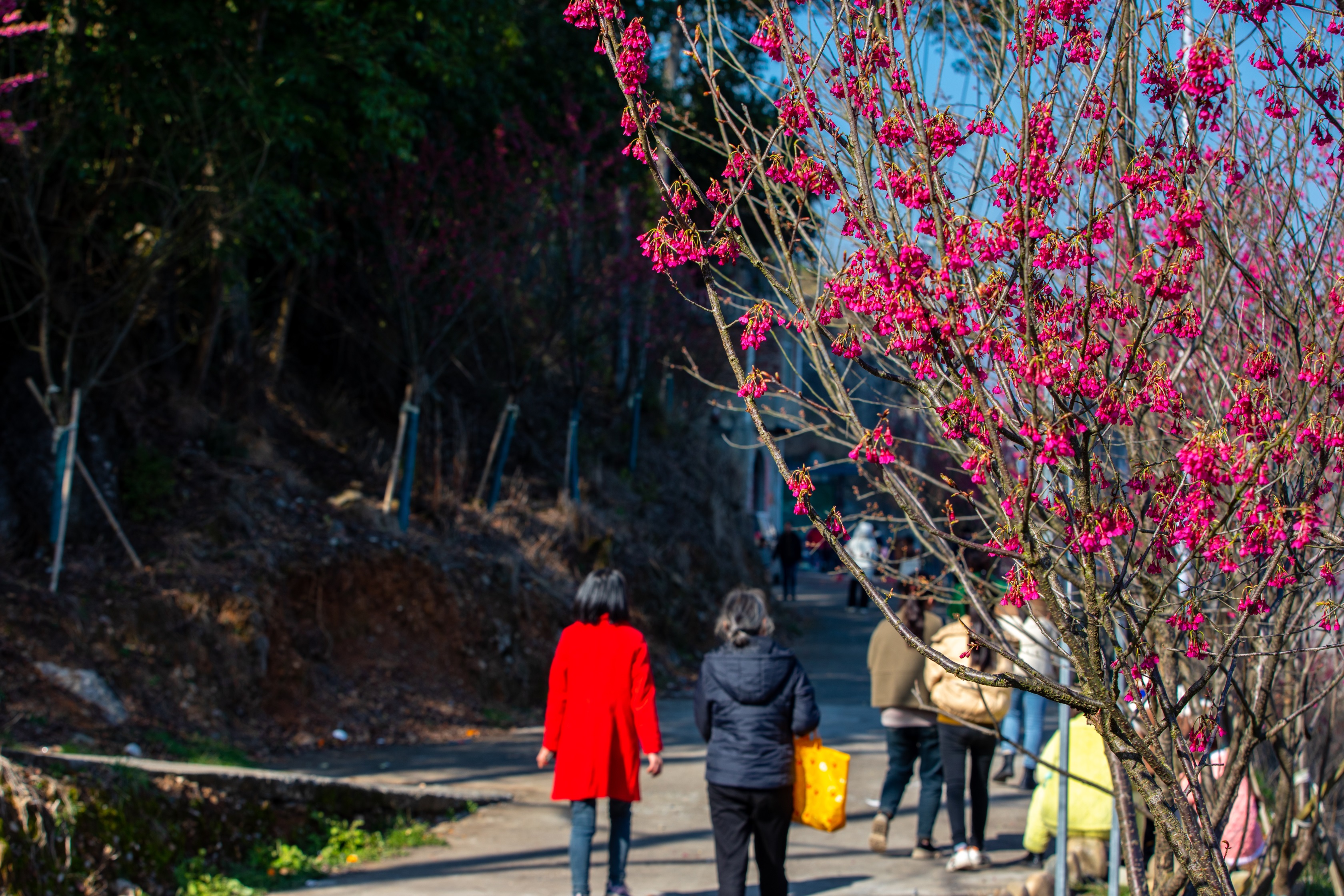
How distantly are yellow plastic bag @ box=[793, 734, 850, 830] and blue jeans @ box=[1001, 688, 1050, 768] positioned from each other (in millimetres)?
3522

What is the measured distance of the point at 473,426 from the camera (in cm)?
1697

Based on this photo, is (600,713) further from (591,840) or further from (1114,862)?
(1114,862)

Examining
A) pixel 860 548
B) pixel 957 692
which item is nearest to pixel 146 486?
pixel 957 692

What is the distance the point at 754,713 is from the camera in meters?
5.66

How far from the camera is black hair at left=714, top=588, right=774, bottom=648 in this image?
574cm

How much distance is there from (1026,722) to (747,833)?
13.7 ft

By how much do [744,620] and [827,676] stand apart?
10.1 meters

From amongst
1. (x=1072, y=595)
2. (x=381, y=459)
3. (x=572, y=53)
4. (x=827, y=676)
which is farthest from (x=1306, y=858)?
(x=572, y=53)

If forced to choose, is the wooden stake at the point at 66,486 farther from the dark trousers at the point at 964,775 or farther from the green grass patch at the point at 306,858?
the dark trousers at the point at 964,775

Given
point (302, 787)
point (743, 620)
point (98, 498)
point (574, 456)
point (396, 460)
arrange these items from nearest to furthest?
1. point (743, 620)
2. point (302, 787)
3. point (98, 498)
4. point (396, 460)
5. point (574, 456)

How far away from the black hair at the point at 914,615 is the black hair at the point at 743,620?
1254 millimetres

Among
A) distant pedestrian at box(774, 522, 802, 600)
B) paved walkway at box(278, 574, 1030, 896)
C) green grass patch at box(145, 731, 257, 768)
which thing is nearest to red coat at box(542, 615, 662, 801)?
paved walkway at box(278, 574, 1030, 896)

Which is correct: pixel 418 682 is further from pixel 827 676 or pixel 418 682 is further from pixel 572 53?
pixel 572 53

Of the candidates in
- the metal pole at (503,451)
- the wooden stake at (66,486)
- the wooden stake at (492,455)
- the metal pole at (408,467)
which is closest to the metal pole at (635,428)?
the wooden stake at (492,455)
